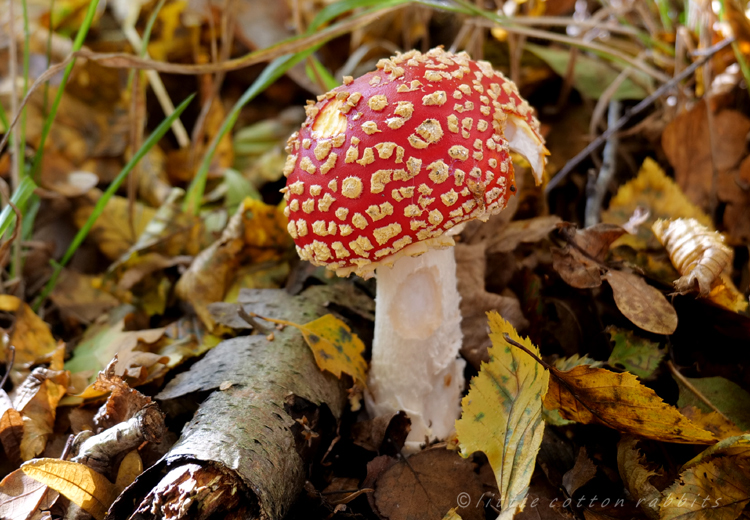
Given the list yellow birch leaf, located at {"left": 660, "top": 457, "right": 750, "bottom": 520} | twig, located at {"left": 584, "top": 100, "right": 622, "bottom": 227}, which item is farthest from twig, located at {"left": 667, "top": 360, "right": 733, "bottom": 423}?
twig, located at {"left": 584, "top": 100, "right": 622, "bottom": 227}

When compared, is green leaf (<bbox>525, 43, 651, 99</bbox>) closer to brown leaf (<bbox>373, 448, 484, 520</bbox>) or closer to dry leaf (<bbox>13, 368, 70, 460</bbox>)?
brown leaf (<bbox>373, 448, 484, 520</bbox>)

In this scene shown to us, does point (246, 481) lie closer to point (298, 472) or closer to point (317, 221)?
point (298, 472)

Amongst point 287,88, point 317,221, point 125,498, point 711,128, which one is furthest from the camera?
point 287,88

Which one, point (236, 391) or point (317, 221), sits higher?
point (317, 221)

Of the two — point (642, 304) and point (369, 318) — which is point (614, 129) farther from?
point (369, 318)

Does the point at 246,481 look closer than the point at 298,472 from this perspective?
Yes

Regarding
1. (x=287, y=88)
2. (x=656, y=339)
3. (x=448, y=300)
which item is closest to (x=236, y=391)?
(x=448, y=300)
